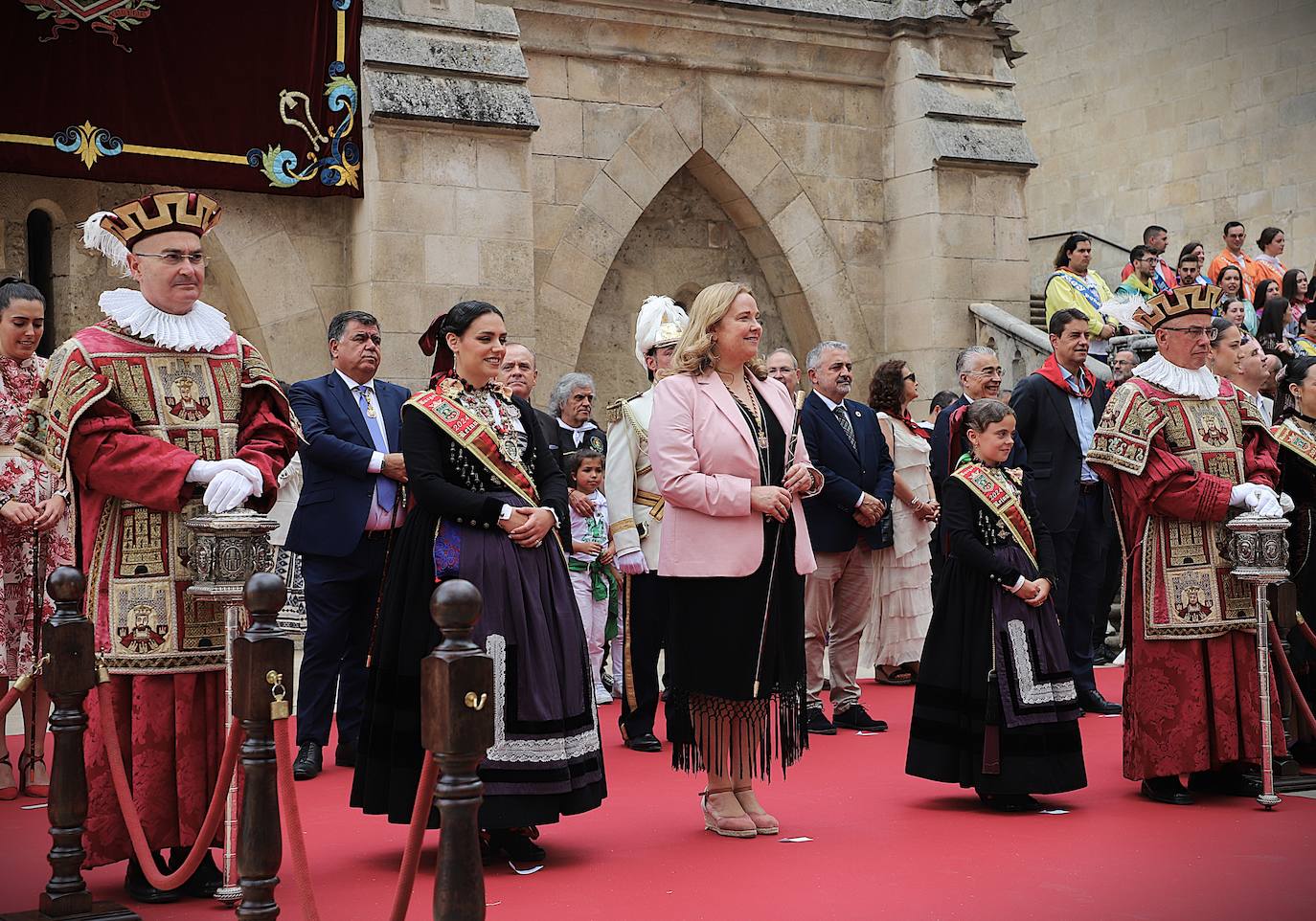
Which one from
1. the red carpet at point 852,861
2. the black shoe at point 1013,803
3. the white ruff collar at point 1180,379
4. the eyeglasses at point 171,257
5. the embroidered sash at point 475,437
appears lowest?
the red carpet at point 852,861

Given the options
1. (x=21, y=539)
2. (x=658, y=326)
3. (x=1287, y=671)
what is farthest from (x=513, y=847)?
(x=1287, y=671)

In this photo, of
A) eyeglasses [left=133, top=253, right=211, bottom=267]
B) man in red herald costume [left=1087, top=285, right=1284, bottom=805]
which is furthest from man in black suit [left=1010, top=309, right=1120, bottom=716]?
eyeglasses [left=133, top=253, right=211, bottom=267]

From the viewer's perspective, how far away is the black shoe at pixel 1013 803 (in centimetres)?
590

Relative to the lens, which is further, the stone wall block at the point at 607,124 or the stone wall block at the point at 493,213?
the stone wall block at the point at 607,124

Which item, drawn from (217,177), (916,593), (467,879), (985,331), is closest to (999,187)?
(985,331)

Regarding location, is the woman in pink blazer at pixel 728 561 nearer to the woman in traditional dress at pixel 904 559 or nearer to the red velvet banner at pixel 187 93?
the woman in traditional dress at pixel 904 559

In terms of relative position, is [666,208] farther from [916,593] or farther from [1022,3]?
[1022,3]

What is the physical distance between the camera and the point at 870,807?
602 cm

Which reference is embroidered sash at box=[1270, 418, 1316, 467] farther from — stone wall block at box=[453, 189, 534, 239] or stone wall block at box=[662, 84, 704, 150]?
stone wall block at box=[662, 84, 704, 150]

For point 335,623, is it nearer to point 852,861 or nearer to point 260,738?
point 852,861

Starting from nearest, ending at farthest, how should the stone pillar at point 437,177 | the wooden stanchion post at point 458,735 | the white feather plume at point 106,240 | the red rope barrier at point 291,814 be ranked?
the wooden stanchion post at point 458,735 → the red rope barrier at point 291,814 → the white feather plume at point 106,240 → the stone pillar at point 437,177

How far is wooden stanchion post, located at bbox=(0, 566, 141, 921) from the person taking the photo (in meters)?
4.33

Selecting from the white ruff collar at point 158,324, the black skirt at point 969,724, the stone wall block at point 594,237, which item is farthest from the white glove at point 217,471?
the stone wall block at point 594,237

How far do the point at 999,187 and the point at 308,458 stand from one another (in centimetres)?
789
